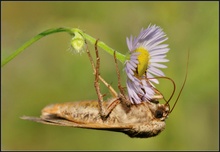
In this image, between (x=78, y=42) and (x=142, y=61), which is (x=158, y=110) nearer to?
(x=142, y=61)

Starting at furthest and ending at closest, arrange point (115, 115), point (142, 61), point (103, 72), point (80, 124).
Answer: point (103, 72) < point (115, 115) < point (80, 124) < point (142, 61)

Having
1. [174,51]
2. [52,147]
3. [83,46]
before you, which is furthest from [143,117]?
[52,147]

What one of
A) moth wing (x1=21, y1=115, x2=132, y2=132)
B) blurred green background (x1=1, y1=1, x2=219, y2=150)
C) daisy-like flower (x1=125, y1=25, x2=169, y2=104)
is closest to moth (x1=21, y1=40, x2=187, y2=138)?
moth wing (x1=21, y1=115, x2=132, y2=132)

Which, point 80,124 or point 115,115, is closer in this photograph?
point 80,124

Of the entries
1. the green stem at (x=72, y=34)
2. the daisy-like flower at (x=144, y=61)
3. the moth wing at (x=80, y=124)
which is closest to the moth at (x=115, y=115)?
the moth wing at (x=80, y=124)

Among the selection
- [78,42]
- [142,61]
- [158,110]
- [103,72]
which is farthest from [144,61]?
[103,72]

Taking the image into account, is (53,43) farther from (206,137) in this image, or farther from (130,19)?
(206,137)
